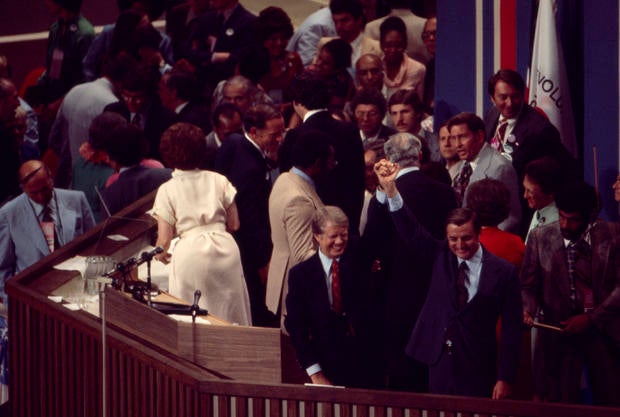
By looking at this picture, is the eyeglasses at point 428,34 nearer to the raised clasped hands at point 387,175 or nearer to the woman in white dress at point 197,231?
the woman in white dress at point 197,231

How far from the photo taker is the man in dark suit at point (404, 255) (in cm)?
604

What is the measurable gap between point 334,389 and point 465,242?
105cm

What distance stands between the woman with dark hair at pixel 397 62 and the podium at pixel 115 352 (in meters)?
3.04

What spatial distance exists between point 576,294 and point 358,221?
4.70 ft

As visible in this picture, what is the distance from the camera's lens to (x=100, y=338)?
5523 millimetres

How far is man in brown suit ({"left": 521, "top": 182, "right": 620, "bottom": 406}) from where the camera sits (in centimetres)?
608

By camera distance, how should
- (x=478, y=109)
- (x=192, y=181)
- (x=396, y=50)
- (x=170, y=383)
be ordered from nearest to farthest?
(x=170, y=383) < (x=192, y=181) < (x=478, y=109) < (x=396, y=50)

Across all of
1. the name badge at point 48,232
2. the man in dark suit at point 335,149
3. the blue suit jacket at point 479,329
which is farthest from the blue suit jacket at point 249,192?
the blue suit jacket at point 479,329

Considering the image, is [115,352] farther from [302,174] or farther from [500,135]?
[500,135]

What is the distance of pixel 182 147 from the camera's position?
6.54 meters

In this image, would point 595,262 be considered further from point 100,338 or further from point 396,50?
point 396,50

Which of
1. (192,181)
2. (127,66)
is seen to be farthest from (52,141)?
(192,181)

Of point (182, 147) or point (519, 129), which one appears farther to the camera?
point (519, 129)

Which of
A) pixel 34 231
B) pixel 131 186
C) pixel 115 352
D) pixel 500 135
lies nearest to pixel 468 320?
pixel 115 352
